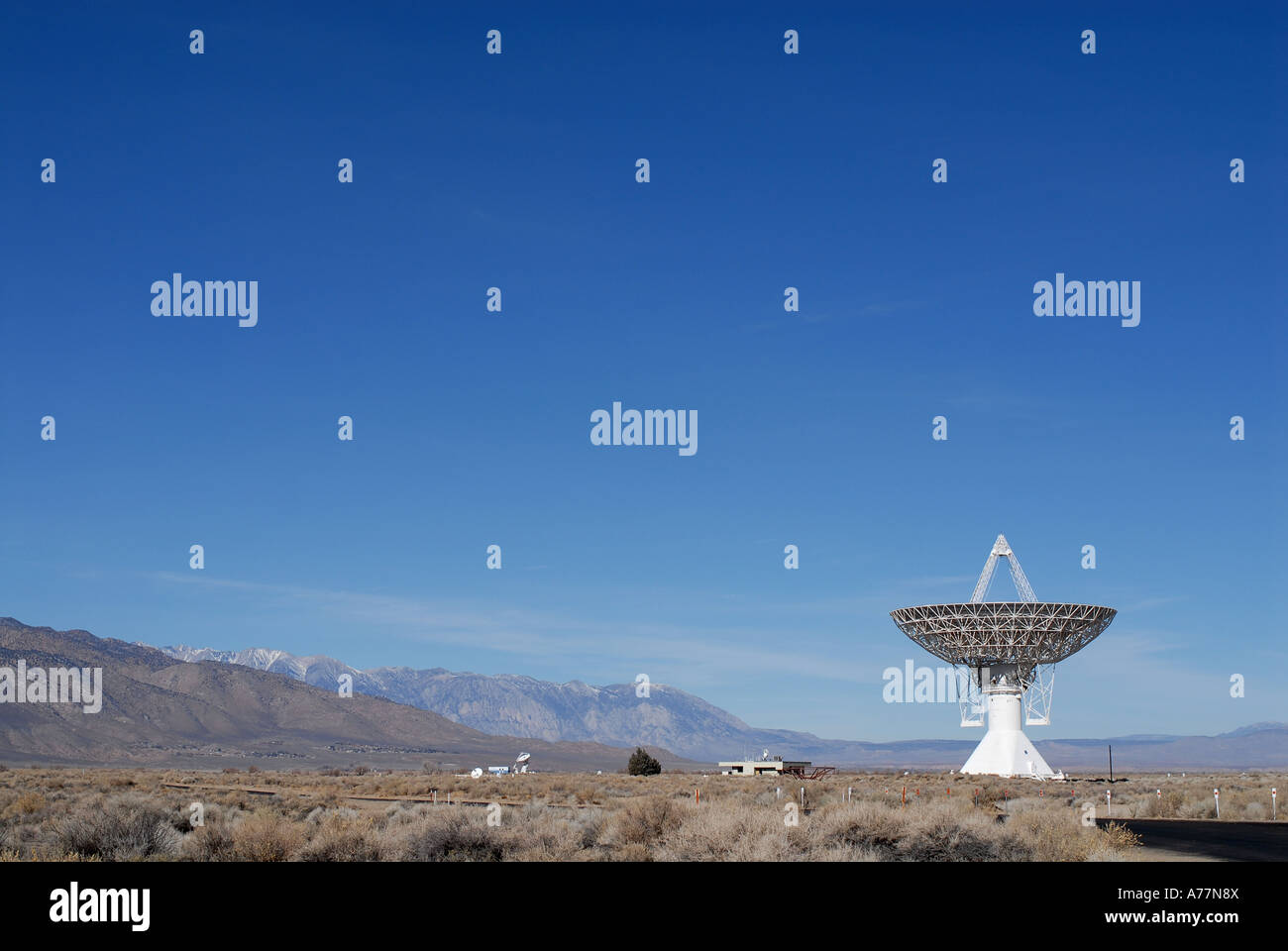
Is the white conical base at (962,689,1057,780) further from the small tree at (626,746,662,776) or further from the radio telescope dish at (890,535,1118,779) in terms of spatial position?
the small tree at (626,746,662,776)

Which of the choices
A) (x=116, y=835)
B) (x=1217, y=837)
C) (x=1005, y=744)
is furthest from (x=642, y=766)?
(x=116, y=835)

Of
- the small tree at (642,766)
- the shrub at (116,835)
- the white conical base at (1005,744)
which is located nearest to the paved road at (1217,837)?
the shrub at (116,835)

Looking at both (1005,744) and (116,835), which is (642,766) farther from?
(116,835)

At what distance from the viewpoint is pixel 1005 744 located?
72.5 meters

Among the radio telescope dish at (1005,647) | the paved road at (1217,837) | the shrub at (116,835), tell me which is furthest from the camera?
the radio telescope dish at (1005,647)

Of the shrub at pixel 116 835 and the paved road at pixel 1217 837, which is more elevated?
the shrub at pixel 116 835

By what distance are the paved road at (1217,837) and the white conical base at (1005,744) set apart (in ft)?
107

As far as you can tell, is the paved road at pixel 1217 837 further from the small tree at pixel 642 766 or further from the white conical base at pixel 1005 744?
the small tree at pixel 642 766

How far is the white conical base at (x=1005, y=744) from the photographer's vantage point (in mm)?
71750

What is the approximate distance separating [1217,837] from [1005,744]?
1711 inches

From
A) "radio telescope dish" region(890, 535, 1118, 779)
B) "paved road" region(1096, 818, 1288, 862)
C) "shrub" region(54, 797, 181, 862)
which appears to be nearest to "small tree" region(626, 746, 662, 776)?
"radio telescope dish" region(890, 535, 1118, 779)

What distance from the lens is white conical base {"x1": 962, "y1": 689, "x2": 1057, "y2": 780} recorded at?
71750mm

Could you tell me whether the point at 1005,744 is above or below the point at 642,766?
above
